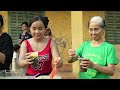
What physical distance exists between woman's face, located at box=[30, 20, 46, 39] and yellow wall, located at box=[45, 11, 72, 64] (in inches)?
309

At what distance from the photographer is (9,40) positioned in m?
3.16

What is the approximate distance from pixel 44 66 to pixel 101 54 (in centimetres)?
49

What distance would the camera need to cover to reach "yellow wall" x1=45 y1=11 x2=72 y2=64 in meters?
10.7

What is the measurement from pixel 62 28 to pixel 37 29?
26.2 ft

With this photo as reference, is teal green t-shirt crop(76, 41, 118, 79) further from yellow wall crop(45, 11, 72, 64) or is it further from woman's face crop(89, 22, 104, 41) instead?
yellow wall crop(45, 11, 72, 64)

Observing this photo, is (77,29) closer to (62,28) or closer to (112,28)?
(62,28)

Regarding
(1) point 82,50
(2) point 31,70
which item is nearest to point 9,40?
(2) point 31,70

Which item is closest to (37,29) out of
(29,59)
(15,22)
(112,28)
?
(29,59)

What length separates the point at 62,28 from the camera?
10.8m

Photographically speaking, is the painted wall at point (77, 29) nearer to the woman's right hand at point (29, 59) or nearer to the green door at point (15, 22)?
the green door at point (15, 22)

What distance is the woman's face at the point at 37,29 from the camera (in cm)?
279
